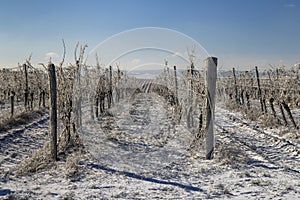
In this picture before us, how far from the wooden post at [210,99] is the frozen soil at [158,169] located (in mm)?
247

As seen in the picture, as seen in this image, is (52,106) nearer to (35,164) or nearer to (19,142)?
(35,164)

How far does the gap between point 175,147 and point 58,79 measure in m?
2.81

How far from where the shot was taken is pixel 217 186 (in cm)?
383

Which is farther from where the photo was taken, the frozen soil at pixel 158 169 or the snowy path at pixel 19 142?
the snowy path at pixel 19 142

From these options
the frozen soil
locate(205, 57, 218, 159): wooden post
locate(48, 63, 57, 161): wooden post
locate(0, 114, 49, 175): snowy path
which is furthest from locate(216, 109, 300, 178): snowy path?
locate(0, 114, 49, 175): snowy path

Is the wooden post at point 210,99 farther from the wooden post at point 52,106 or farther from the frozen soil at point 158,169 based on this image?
the wooden post at point 52,106

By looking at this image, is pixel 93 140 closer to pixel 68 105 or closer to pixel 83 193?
pixel 68 105

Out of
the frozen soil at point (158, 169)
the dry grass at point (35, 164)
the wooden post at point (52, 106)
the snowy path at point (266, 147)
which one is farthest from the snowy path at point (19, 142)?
the snowy path at point (266, 147)

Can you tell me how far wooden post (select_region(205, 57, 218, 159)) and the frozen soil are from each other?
0.81 ft

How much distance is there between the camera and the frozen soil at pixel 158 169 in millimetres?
3645

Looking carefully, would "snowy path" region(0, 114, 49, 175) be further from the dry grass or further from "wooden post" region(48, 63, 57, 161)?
"wooden post" region(48, 63, 57, 161)

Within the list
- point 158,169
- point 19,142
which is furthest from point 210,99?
point 19,142

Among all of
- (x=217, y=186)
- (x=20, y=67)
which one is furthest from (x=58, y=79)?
(x=20, y=67)

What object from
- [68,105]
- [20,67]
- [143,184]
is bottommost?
[143,184]
